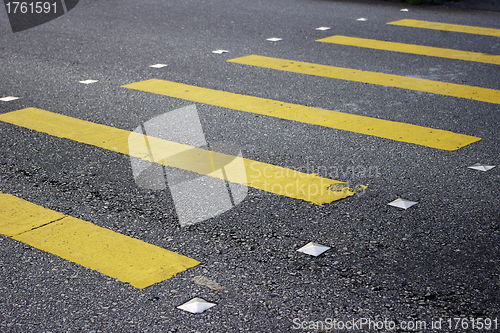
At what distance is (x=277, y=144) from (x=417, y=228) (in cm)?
163

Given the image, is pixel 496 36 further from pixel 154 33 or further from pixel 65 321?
pixel 65 321

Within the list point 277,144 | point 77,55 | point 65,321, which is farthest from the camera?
point 77,55

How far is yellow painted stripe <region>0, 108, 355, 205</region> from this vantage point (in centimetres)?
388

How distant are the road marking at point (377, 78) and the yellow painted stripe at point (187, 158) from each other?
245 cm

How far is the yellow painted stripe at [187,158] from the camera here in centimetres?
388

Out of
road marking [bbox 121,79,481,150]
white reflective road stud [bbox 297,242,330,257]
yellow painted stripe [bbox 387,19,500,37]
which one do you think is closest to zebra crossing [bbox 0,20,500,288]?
road marking [bbox 121,79,481,150]

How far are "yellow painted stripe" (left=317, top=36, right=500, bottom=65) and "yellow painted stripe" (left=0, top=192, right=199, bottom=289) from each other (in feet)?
17.2

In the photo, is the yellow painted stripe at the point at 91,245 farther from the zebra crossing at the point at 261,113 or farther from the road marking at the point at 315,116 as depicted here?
the road marking at the point at 315,116

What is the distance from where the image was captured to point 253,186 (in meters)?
3.94

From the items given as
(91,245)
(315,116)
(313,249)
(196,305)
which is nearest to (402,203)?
(313,249)

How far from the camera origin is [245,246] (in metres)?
3.21

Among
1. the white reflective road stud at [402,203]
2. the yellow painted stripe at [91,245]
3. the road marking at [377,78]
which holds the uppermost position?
the road marking at [377,78]

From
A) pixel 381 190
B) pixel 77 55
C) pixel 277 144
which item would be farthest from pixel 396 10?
pixel 381 190

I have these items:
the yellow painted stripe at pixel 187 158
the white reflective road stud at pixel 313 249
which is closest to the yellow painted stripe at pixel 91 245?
the white reflective road stud at pixel 313 249
